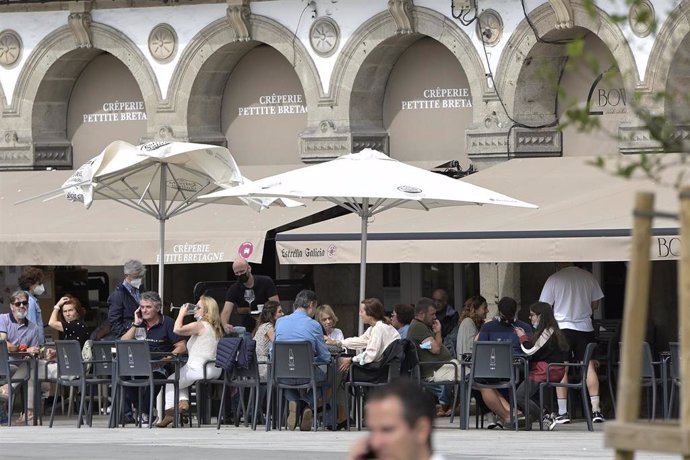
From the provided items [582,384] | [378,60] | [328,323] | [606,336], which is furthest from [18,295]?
[378,60]

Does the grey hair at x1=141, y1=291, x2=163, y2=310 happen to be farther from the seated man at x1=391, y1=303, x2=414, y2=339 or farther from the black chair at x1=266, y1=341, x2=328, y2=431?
the seated man at x1=391, y1=303, x2=414, y2=339

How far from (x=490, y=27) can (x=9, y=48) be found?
6753 mm

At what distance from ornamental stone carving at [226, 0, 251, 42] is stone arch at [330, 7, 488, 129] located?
126cm

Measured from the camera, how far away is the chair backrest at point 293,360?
1483cm

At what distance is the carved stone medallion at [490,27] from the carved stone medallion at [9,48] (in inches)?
255

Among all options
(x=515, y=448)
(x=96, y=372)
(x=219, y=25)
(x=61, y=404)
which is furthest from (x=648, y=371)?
(x=219, y=25)

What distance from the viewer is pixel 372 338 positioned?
14914 millimetres

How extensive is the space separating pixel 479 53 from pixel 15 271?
699 cm

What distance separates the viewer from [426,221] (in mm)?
17625

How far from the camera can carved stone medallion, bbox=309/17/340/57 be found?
70.5 ft

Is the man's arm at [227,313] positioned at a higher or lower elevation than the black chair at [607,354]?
higher

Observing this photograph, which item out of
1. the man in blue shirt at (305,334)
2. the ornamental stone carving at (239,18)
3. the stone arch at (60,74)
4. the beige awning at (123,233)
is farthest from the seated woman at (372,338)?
the stone arch at (60,74)

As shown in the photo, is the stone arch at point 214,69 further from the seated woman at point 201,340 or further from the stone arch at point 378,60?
the seated woman at point 201,340

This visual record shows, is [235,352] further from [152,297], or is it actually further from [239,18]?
[239,18]
